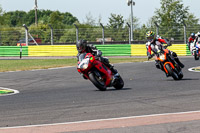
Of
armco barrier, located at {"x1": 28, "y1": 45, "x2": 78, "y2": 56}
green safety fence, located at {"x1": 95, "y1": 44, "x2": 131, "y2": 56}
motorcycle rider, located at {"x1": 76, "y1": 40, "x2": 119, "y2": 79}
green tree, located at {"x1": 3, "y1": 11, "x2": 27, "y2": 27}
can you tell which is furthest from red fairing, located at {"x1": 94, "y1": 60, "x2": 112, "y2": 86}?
green tree, located at {"x1": 3, "y1": 11, "x2": 27, "y2": 27}

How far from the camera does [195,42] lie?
25.9 metres

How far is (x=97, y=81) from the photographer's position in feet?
39.2

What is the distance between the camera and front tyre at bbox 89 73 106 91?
11836 mm

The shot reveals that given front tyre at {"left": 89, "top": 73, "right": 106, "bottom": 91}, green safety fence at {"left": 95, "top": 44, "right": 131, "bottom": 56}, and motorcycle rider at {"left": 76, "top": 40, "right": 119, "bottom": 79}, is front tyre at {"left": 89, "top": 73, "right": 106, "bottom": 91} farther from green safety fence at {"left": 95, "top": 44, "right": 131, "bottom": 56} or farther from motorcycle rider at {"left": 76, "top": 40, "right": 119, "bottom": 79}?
green safety fence at {"left": 95, "top": 44, "right": 131, "bottom": 56}

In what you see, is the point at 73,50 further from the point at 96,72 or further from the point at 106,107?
the point at 106,107

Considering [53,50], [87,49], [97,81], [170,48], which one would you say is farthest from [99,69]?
[53,50]

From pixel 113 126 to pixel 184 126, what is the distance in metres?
0.94

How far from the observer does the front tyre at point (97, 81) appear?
11836 mm

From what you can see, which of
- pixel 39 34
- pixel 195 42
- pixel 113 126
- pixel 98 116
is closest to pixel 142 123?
pixel 113 126

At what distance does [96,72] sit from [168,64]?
348cm

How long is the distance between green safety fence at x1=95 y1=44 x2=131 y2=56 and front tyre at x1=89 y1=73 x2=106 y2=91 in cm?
2178

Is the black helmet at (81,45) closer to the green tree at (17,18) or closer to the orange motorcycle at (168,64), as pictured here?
the orange motorcycle at (168,64)

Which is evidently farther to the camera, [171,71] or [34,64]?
[34,64]

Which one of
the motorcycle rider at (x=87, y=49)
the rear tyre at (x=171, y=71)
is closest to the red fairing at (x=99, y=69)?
the motorcycle rider at (x=87, y=49)
